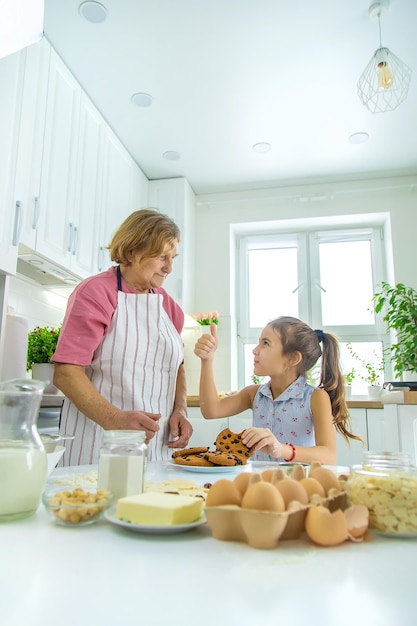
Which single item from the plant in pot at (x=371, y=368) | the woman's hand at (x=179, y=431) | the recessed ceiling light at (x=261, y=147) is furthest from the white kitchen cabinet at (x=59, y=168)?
the plant in pot at (x=371, y=368)

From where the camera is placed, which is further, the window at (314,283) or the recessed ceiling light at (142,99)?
the window at (314,283)

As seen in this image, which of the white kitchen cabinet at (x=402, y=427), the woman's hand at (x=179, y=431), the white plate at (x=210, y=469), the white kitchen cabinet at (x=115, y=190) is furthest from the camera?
the white kitchen cabinet at (x=115, y=190)

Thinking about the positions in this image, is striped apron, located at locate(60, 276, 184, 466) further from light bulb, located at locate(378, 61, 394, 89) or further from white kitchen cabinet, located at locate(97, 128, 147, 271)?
light bulb, located at locate(378, 61, 394, 89)

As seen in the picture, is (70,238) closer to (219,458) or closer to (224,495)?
(219,458)

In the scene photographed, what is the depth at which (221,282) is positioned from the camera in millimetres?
3723

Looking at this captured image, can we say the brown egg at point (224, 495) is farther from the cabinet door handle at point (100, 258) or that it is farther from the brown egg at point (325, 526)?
the cabinet door handle at point (100, 258)

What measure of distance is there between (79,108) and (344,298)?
7.67ft

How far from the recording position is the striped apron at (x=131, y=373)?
1.29m

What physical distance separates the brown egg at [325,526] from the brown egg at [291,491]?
0.05 feet

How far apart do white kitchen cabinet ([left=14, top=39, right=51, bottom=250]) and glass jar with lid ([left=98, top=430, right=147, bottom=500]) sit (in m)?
1.40

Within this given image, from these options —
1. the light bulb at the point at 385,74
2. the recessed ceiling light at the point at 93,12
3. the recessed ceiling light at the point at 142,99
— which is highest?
the recessed ceiling light at the point at 93,12

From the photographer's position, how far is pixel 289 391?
61.6 inches

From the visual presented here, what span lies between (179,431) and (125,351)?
278mm

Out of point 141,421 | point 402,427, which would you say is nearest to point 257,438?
point 141,421
